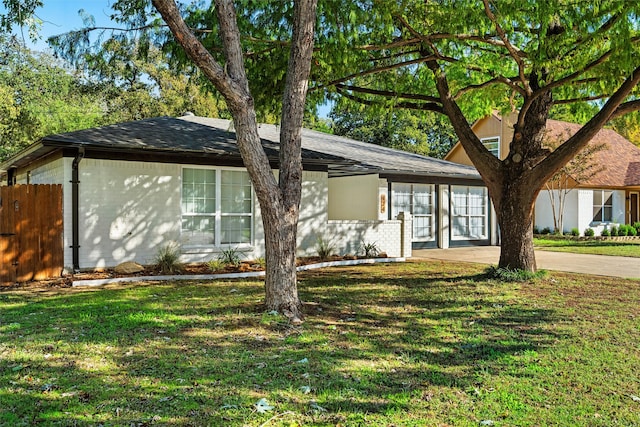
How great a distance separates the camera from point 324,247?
14.2 metres

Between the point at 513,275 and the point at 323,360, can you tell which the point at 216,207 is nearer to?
the point at 513,275

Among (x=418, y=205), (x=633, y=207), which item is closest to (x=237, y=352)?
(x=418, y=205)

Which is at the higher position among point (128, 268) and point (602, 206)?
point (602, 206)

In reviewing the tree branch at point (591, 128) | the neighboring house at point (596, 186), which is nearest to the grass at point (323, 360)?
the tree branch at point (591, 128)

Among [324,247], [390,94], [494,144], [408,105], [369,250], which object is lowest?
[369,250]

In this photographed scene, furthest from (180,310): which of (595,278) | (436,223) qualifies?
(436,223)

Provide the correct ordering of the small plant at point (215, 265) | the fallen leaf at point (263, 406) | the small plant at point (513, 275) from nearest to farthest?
the fallen leaf at point (263, 406)
the small plant at point (513, 275)
the small plant at point (215, 265)

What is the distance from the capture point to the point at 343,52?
945 centimetres

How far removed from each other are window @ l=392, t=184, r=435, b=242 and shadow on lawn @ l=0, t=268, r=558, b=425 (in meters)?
9.99

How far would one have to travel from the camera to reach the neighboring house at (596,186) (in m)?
24.5

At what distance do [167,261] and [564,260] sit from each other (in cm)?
1079

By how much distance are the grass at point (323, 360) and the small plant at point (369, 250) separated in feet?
20.8

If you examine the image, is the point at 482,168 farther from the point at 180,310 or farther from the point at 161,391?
the point at 161,391

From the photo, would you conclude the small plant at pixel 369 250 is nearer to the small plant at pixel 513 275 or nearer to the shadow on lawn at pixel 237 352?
the small plant at pixel 513 275
